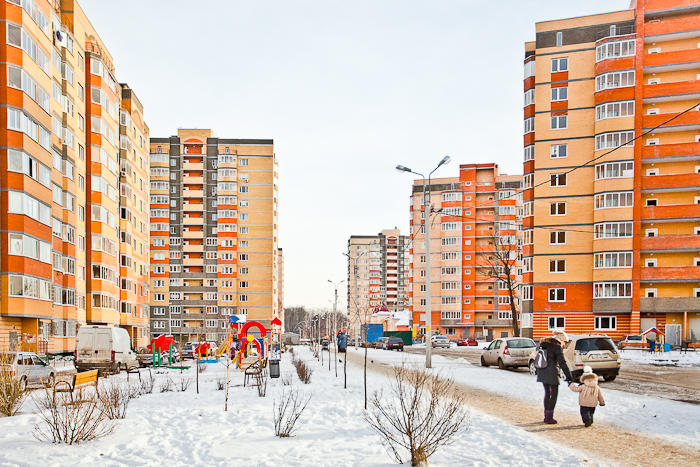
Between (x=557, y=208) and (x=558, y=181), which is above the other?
(x=558, y=181)

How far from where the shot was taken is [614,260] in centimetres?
5100

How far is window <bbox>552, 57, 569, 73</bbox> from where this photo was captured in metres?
54.4

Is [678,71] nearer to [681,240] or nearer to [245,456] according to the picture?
[681,240]

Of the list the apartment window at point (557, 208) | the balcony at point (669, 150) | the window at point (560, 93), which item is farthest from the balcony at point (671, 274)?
the window at point (560, 93)

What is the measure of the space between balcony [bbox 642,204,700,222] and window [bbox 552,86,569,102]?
11716mm

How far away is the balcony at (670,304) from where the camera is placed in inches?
1957

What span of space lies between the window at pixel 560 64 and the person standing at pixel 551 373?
47493 mm

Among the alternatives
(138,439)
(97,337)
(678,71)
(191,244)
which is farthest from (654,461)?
(191,244)

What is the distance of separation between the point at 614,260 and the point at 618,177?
22.3 ft

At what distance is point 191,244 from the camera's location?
93.0m

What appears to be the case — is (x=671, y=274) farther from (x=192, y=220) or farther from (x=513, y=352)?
(x=192, y=220)

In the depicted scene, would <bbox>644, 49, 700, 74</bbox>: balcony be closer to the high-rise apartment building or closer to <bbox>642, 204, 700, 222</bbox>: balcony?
<bbox>642, 204, 700, 222</bbox>: balcony

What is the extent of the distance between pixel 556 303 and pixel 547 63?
20953mm

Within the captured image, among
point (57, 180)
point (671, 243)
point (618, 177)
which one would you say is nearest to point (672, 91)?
point (618, 177)
